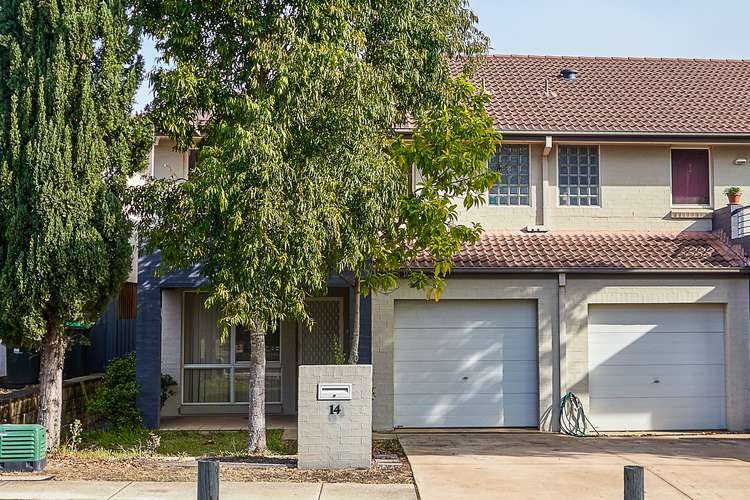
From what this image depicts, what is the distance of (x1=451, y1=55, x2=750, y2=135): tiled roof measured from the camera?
1694 centimetres

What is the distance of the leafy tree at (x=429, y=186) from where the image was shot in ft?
40.3

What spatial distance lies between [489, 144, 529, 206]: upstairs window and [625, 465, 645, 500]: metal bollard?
9.91 meters

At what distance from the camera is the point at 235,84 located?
12852mm

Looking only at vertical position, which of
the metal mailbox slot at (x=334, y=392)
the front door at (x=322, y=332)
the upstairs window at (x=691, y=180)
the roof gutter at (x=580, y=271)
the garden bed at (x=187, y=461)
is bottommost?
the garden bed at (x=187, y=461)

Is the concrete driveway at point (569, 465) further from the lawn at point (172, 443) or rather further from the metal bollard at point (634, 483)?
the metal bollard at point (634, 483)

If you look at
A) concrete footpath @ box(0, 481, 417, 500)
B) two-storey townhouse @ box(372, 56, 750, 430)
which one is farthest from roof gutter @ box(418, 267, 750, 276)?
concrete footpath @ box(0, 481, 417, 500)

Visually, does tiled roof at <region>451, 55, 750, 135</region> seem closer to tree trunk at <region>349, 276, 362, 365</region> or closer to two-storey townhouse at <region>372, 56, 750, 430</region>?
two-storey townhouse at <region>372, 56, 750, 430</region>

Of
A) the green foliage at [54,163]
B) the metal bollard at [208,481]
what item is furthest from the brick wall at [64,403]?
the metal bollard at [208,481]

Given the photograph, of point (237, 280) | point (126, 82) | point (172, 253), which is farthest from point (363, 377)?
point (126, 82)

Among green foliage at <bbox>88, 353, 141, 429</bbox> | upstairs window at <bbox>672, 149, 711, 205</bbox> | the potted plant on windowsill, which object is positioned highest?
upstairs window at <bbox>672, 149, 711, 205</bbox>

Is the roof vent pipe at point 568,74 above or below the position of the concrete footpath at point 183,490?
above

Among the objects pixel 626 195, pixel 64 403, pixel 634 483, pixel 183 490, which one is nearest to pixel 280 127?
pixel 183 490

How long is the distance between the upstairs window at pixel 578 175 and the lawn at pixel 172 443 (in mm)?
7079

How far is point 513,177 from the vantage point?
17.0 m
